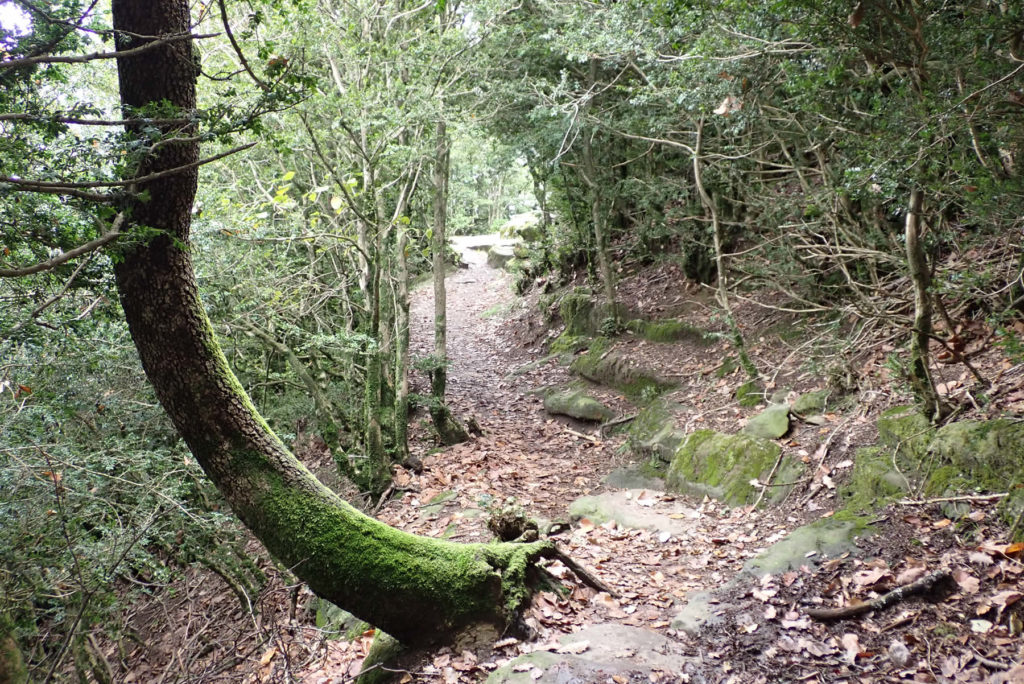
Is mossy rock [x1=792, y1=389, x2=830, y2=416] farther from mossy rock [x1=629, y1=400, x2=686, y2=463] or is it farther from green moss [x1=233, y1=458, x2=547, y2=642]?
green moss [x1=233, y1=458, x2=547, y2=642]

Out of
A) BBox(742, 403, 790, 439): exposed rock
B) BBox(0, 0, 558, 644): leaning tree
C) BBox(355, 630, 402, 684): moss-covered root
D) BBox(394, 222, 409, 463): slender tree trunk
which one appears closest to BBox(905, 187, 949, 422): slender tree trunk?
BBox(742, 403, 790, 439): exposed rock

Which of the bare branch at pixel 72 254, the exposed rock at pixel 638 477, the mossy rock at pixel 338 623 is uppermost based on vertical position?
the bare branch at pixel 72 254

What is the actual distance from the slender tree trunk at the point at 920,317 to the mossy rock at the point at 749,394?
101 inches

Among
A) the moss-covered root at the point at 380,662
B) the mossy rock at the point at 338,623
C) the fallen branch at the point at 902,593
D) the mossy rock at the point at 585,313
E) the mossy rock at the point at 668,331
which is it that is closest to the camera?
the fallen branch at the point at 902,593

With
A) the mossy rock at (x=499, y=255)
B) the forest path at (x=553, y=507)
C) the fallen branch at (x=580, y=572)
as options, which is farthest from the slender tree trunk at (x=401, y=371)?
the mossy rock at (x=499, y=255)

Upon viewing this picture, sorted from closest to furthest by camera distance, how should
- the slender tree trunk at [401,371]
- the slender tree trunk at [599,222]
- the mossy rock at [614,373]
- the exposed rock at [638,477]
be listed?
the exposed rock at [638,477] → the slender tree trunk at [401,371] → the mossy rock at [614,373] → the slender tree trunk at [599,222]

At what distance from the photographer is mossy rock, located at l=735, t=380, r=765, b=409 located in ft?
24.9

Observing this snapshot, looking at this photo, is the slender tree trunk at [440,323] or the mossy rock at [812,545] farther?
the slender tree trunk at [440,323]

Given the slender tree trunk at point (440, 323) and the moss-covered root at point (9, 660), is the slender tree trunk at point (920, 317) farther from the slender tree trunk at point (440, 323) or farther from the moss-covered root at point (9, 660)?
the moss-covered root at point (9, 660)

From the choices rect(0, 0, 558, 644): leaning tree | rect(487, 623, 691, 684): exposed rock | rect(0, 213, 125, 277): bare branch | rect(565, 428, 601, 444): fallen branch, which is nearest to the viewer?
rect(0, 213, 125, 277): bare branch

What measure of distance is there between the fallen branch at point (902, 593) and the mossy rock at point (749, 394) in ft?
12.8

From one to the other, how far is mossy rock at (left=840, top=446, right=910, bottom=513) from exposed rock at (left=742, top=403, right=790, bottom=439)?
115cm

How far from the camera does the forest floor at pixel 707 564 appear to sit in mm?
3428

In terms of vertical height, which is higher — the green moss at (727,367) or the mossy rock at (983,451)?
the mossy rock at (983,451)
